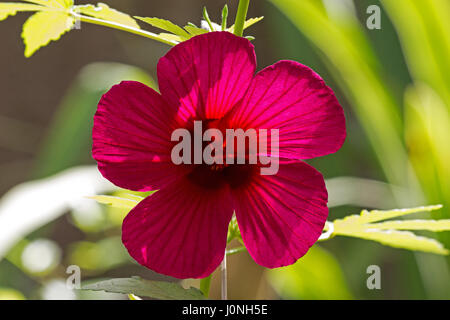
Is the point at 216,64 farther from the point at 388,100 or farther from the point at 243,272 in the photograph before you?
the point at 388,100

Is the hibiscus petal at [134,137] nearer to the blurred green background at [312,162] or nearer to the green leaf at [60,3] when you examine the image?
the green leaf at [60,3]

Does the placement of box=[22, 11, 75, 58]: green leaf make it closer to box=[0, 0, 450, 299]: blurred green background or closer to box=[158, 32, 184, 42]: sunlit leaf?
box=[158, 32, 184, 42]: sunlit leaf

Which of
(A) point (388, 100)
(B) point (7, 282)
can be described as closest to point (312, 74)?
(B) point (7, 282)

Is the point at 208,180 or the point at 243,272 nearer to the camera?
the point at 208,180

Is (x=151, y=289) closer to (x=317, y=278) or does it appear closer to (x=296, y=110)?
(x=296, y=110)

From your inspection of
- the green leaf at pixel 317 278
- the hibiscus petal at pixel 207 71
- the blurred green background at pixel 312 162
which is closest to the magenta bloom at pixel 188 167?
the hibiscus petal at pixel 207 71

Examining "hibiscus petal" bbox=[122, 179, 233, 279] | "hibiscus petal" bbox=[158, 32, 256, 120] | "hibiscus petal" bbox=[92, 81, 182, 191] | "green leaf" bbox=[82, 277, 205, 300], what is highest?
"hibiscus petal" bbox=[158, 32, 256, 120]

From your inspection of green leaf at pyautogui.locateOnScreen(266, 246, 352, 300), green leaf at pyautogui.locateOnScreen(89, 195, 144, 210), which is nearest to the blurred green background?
green leaf at pyautogui.locateOnScreen(266, 246, 352, 300)
